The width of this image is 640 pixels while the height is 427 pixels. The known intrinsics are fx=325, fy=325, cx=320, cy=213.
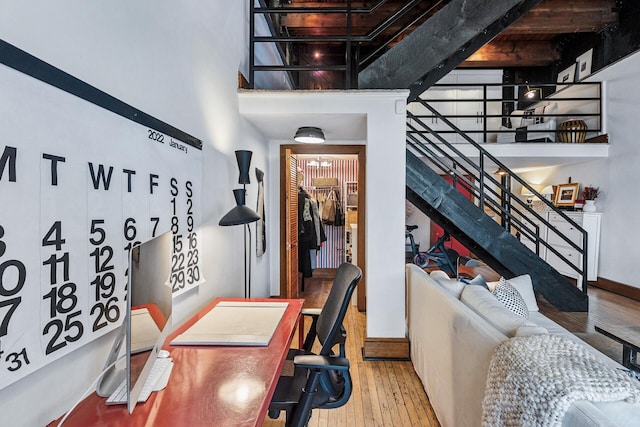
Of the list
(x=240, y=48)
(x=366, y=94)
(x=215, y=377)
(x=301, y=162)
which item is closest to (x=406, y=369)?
(x=215, y=377)

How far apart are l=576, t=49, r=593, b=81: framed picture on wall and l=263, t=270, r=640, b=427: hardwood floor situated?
3710 mm

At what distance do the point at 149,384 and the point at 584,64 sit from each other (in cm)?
721

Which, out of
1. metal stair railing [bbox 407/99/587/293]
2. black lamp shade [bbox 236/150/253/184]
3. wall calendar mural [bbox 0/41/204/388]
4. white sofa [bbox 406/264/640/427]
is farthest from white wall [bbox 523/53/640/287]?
wall calendar mural [bbox 0/41/204/388]

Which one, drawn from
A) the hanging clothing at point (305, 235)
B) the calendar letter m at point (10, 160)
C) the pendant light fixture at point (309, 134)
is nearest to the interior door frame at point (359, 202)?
the pendant light fixture at point (309, 134)

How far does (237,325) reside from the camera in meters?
1.54

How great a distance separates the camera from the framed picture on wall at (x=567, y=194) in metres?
5.57

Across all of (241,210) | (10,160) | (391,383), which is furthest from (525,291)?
(10,160)

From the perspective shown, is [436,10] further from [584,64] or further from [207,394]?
[207,394]

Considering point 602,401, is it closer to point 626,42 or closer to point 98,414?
point 98,414

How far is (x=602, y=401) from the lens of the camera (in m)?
0.85

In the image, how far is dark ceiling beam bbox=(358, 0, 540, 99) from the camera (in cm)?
270

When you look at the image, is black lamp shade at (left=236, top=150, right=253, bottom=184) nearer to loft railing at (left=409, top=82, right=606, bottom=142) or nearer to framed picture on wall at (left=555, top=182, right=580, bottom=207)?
loft railing at (left=409, top=82, right=606, bottom=142)

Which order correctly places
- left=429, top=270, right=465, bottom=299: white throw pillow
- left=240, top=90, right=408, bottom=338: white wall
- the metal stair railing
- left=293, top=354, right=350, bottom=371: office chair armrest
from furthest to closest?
the metal stair railing < left=240, top=90, right=408, bottom=338: white wall < left=429, top=270, right=465, bottom=299: white throw pillow < left=293, top=354, right=350, bottom=371: office chair armrest

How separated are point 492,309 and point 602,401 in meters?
0.87
